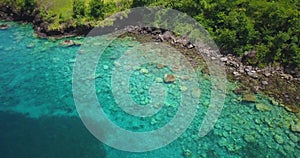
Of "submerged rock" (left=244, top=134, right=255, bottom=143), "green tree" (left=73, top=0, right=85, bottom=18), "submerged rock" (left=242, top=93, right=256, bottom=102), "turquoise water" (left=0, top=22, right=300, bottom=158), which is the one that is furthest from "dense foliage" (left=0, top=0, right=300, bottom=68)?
"green tree" (left=73, top=0, right=85, bottom=18)

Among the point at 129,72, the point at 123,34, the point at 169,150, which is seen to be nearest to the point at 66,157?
the point at 169,150

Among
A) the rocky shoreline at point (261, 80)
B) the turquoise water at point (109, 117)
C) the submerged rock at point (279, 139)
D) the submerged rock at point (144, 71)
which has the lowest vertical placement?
the turquoise water at point (109, 117)

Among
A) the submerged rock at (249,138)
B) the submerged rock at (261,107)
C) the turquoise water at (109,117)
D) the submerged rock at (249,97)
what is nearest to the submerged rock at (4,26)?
the turquoise water at (109,117)

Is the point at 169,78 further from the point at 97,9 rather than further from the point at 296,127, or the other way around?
the point at 97,9

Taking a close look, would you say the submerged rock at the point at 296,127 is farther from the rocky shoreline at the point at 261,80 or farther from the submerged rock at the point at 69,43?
the submerged rock at the point at 69,43

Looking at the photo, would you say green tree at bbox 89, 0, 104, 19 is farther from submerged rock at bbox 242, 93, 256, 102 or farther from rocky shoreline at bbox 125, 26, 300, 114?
submerged rock at bbox 242, 93, 256, 102

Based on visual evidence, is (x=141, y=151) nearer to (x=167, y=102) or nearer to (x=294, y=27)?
(x=167, y=102)
